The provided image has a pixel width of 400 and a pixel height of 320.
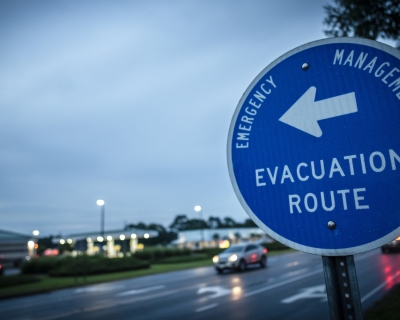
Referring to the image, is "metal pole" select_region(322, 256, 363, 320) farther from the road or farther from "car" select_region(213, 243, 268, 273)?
"car" select_region(213, 243, 268, 273)

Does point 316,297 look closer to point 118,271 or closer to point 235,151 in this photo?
point 235,151

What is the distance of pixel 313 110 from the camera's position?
145cm

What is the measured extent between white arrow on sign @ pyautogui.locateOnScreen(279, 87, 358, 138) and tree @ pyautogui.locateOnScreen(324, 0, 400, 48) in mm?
9672

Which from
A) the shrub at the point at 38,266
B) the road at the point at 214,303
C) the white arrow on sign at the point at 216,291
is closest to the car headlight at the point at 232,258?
the road at the point at 214,303

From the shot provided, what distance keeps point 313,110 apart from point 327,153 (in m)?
0.20

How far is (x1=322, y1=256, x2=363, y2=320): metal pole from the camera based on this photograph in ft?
4.18

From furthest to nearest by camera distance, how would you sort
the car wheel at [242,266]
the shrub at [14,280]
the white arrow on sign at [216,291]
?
the car wheel at [242,266] < the shrub at [14,280] < the white arrow on sign at [216,291]

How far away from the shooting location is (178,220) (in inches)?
6796

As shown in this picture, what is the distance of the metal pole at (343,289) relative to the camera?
127cm

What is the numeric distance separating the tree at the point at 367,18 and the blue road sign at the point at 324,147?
31.5 feet

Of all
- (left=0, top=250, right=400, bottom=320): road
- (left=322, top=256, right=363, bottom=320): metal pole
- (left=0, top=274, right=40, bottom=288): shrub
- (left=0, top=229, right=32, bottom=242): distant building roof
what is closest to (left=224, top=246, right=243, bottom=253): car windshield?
(left=0, top=250, right=400, bottom=320): road

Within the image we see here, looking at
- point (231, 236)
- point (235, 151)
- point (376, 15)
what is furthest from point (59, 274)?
point (231, 236)

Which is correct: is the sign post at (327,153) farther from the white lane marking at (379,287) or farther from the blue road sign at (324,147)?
the white lane marking at (379,287)

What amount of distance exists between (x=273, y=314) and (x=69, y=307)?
729cm
